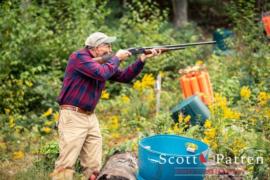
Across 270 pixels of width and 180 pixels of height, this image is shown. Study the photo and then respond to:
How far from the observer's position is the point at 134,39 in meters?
11.9

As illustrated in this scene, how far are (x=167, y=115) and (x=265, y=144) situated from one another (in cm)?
189

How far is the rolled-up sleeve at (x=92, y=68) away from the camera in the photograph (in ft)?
17.4

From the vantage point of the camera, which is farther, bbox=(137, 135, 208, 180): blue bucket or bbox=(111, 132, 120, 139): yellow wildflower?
bbox=(111, 132, 120, 139): yellow wildflower

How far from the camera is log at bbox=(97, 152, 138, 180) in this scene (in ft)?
15.9

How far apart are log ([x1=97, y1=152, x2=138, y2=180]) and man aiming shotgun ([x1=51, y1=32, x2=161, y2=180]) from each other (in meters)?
0.30

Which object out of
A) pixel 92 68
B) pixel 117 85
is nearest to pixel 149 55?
pixel 92 68

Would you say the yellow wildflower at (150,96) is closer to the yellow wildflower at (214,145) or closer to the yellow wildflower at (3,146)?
the yellow wildflower at (3,146)

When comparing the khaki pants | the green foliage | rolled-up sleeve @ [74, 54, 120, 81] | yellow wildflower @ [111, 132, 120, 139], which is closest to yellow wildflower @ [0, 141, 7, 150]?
the green foliage

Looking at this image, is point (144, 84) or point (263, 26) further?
point (263, 26)

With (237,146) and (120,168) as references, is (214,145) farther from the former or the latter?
(120,168)

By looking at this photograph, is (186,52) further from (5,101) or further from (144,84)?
(5,101)

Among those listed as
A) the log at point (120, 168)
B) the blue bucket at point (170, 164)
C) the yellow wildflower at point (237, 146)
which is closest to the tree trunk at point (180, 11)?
the yellow wildflower at point (237, 146)

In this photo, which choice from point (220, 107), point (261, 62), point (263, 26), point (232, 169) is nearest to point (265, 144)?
point (232, 169)

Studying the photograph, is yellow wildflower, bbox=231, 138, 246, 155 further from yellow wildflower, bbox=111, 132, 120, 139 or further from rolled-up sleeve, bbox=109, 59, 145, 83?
yellow wildflower, bbox=111, 132, 120, 139
